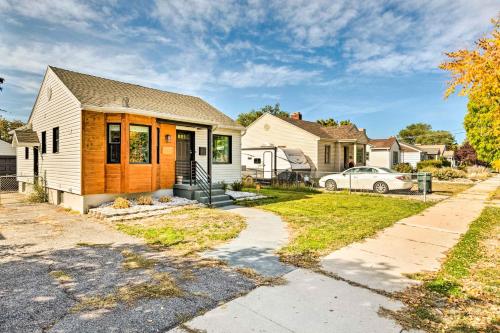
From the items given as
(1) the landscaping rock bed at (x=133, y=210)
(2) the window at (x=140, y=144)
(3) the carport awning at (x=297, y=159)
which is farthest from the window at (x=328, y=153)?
(2) the window at (x=140, y=144)

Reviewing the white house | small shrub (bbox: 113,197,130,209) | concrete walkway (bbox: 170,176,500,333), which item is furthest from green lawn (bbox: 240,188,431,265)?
small shrub (bbox: 113,197,130,209)

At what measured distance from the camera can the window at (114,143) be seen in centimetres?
1104

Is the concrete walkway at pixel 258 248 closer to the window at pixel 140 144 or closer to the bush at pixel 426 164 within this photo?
the window at pixel 140 144

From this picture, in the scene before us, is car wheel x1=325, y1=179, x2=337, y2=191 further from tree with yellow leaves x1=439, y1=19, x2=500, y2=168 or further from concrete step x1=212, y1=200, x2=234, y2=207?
tree with yellow leaves x1=439, y1=19, x2=500, y2=168

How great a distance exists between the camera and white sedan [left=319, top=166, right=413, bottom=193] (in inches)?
642

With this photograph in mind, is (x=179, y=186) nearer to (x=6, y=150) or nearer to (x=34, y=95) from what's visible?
(x=34, y=95)

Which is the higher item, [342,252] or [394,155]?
[394,155]

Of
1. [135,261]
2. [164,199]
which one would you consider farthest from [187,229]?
[164,199]

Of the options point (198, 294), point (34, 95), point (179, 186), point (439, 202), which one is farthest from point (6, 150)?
point (439, 202)

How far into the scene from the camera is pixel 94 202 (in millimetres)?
10797

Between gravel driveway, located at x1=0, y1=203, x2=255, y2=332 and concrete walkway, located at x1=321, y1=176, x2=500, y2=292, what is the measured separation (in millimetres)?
1907

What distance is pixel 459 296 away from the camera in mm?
4008

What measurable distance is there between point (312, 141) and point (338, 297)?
2121cm

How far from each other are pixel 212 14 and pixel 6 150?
21.5 meters
